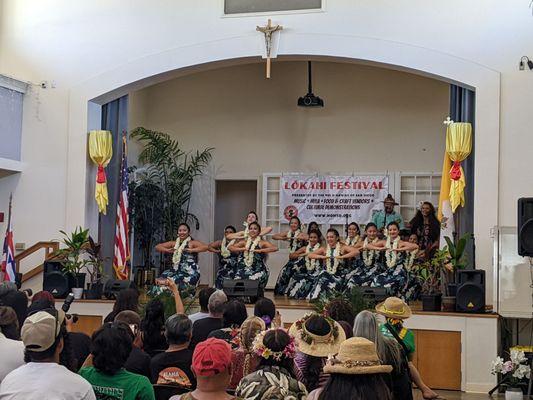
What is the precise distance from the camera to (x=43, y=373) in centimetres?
315

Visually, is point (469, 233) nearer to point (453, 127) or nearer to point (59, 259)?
point (453, 127)

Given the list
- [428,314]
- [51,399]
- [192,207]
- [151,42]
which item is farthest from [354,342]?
[192,207]

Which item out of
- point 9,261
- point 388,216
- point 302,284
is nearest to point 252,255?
point 302,284

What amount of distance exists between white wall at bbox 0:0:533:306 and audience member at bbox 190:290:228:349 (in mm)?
5303

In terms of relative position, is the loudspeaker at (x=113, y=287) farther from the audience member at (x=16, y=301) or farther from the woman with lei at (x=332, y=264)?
the audience member at (x=16, y=301)

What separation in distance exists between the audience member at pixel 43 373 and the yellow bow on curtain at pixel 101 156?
27.3 feet

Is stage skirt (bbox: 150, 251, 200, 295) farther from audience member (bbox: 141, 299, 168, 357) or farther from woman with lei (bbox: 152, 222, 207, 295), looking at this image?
audience member (bbox: 141, 299, 168, 357)

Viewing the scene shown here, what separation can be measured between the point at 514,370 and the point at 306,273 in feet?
12.5

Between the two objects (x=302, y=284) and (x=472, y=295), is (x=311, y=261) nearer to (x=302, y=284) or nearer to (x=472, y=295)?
(x=302, y=284)

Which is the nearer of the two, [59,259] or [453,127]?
[453,127]

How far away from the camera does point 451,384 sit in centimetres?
889

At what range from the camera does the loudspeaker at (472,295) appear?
8.98 metres

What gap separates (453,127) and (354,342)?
7.58 m

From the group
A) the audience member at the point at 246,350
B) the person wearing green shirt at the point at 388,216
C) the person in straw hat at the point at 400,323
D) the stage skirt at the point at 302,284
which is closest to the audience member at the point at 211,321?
the audience member at the point at 246,350
